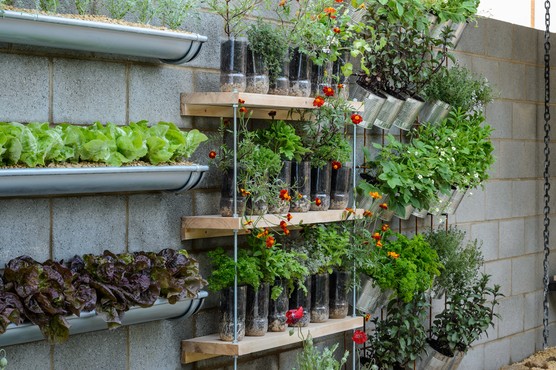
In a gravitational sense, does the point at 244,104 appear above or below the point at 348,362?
above

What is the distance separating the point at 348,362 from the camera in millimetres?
4625

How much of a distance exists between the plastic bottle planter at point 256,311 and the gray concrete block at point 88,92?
32.9 inches

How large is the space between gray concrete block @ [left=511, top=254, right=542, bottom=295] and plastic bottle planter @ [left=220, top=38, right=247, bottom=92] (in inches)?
121

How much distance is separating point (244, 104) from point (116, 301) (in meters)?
0.95

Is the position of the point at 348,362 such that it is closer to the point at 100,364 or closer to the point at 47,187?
the point at 100,364

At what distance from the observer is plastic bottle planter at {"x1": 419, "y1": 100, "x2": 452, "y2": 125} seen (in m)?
4.86

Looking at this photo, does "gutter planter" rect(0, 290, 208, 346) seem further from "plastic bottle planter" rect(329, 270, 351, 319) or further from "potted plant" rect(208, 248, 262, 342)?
"plastic bottle planter" rect(329, 270, 351, 319)

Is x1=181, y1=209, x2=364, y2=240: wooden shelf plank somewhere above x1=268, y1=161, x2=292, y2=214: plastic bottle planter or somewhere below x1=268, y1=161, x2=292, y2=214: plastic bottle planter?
below

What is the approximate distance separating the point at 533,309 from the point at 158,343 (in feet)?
11.4

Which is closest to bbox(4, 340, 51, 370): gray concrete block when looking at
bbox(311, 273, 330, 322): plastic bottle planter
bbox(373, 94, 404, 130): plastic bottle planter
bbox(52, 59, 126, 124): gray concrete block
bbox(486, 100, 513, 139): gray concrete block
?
bbox(52, 59, 126, 124): gray concrete block

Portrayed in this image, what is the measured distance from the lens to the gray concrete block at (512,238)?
589cm

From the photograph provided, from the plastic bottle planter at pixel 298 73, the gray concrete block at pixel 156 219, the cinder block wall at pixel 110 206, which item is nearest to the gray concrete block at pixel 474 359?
the cinder block wall at pixel 110 206

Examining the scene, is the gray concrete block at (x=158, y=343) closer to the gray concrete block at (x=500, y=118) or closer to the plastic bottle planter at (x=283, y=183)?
the plastic bottle planter at (x=283, y=183)

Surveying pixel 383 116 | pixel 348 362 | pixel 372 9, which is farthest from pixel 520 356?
pixel 372 9
